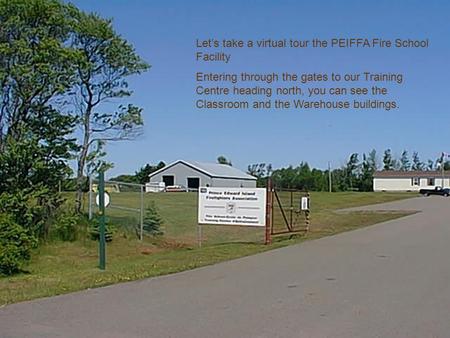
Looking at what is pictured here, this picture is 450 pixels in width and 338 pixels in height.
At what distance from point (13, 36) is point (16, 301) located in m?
12.5

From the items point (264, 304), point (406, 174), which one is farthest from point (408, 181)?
point (264, 304)

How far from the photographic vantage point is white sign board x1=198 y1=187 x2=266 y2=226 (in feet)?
67.9

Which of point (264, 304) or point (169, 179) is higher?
point (169, 179)

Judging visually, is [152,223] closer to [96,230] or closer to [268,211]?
[96,230]

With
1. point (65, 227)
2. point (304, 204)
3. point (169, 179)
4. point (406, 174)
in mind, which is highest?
point (406, 174)

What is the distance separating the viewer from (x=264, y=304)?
9438 millimetres

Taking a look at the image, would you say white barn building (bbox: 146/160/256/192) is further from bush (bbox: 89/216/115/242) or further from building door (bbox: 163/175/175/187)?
bush (bbox: 89/216/115/242)

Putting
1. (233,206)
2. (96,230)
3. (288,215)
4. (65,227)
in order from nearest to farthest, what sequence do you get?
(233,206), (65,227), (96,230), (288,215)

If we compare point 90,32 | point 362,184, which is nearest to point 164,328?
point 90,32

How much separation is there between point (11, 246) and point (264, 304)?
8275mm

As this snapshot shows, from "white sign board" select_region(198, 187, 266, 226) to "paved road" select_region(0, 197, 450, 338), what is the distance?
208 inches

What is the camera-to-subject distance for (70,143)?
71.2 ft

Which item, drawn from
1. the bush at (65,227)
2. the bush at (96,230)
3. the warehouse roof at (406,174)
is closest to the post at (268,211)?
the bush at (96,230)

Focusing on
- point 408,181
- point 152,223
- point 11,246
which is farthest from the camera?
point 408,181
